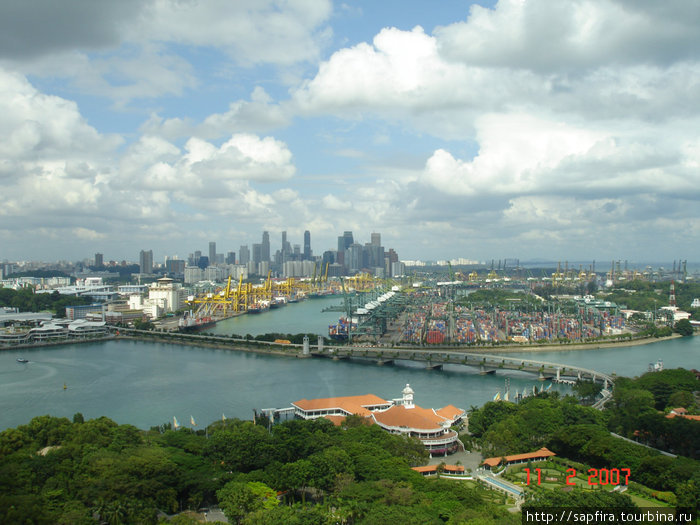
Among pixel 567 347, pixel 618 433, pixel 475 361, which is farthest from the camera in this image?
pixel 567 347

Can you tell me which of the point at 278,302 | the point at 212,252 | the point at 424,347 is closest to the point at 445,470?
the point at 424,347

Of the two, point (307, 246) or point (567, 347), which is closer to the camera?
point (567, 347)

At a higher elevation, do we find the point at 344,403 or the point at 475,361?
the point at 344,403

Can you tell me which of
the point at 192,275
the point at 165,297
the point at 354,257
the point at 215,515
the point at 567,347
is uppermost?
the point at 354,257

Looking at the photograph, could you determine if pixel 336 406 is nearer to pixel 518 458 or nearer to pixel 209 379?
pixel 518 458

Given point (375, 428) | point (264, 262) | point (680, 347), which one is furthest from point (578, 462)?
point (264, 262)

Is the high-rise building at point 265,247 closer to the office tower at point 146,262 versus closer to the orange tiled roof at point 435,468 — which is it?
the office tower at point 146,262

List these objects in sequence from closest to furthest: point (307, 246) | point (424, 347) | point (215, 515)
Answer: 1. point (215, 515)
2. point (424, 347)
3. point (307, 246)
